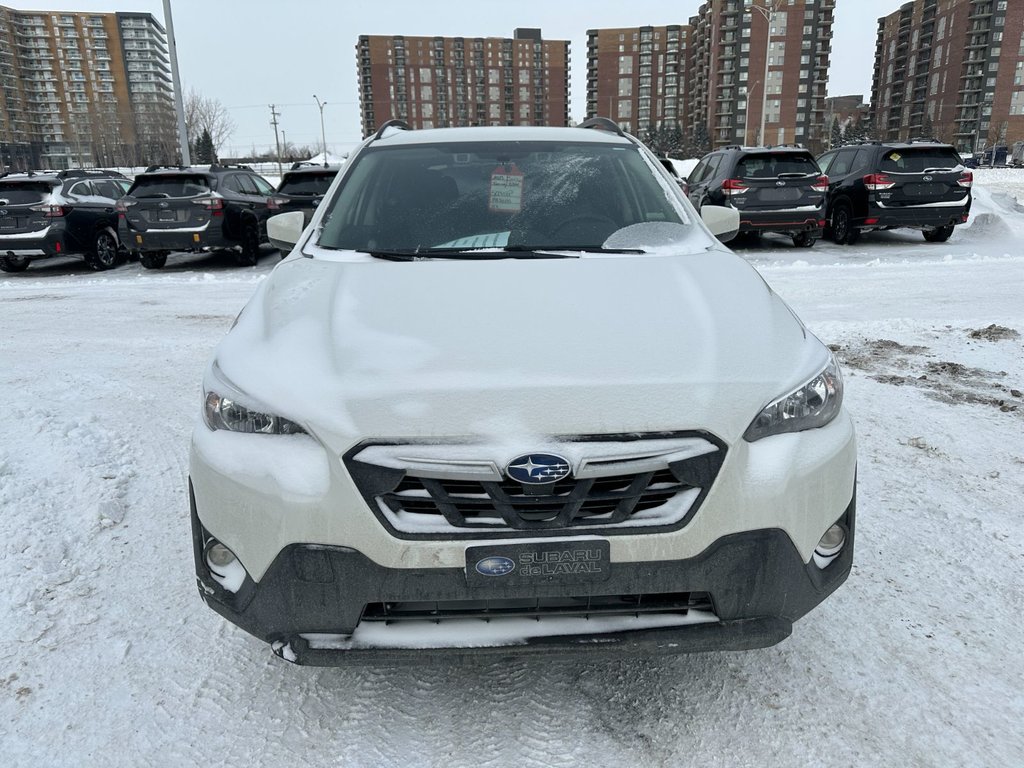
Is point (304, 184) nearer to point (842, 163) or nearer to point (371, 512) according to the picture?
point (842, 163)

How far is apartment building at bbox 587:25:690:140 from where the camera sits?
13312 cm

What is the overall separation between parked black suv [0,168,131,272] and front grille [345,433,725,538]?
12.2 metres

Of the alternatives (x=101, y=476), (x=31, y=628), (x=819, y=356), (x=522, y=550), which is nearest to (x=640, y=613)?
(x=522, y=550)

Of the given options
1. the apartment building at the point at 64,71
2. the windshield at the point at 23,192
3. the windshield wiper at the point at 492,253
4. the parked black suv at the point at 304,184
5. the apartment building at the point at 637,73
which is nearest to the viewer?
the windshield wiper at the point at 492,253

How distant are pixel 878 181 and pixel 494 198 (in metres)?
11.0

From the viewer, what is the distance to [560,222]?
3178 mm

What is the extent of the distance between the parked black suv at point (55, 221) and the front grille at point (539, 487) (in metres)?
12.2

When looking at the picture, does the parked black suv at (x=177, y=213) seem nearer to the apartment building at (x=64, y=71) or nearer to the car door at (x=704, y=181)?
the car door at (x=704, y=181)

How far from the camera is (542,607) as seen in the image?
6.37 feet

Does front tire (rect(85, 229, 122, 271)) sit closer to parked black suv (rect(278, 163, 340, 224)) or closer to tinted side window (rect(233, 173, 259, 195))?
tinted side window (rect(233, 173, 259, 195))

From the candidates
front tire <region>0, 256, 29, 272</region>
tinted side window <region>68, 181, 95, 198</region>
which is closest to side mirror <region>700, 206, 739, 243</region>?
tinted side window <region>68, 181, 95, 198</region>

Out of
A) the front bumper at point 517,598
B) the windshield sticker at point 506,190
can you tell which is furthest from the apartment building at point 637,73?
the front bumper at point 517,598

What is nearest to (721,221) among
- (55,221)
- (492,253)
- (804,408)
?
(492,253)

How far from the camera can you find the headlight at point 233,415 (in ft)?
6.43
